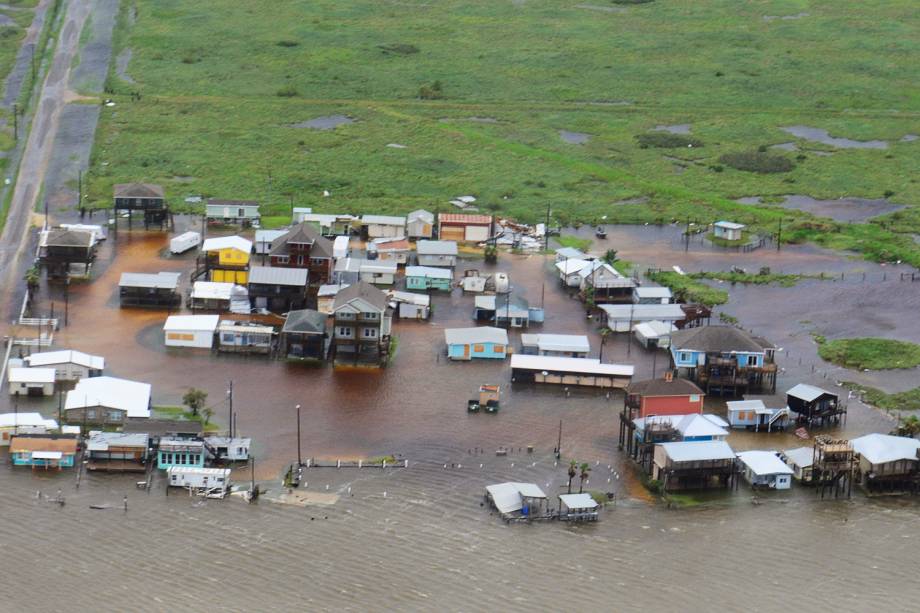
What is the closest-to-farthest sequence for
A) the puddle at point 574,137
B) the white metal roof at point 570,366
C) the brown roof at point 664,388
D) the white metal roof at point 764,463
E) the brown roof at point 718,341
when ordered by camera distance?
the white metal roof at point 764,463, the brown roof at point 664,388, the brown roof at point 718,341, the white metal roof at point 570,366, the puddle at point 574,137

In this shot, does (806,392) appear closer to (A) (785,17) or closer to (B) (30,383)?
(B) (30,383)

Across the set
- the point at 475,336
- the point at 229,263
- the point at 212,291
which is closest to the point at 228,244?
the point at 229,263

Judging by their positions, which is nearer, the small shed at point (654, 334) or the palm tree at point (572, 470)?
the palm tree at point (572, 470)

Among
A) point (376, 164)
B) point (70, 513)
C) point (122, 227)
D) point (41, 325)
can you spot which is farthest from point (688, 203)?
point (70, 513)

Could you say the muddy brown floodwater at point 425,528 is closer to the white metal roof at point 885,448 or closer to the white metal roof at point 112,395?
the white metal roof at point 112,395

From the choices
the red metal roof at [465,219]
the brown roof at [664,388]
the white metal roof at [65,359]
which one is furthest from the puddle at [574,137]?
the white metal roof at [65,359]

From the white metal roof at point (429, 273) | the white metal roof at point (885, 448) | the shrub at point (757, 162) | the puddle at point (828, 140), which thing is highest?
the puddle at point (828, 140)

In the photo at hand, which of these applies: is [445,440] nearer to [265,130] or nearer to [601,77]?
[265,130]
